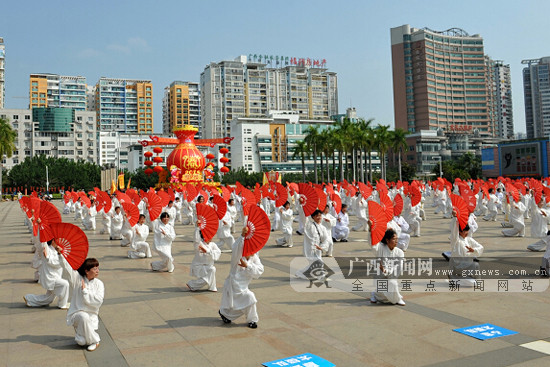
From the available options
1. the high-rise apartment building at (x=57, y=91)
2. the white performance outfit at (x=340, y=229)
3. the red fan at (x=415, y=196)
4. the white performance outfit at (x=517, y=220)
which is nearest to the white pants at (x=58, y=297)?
the white performance outfit at (x=340, y=229)

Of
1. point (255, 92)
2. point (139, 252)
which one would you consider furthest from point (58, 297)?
point (255, 92)

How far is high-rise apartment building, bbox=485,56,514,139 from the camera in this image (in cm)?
13900

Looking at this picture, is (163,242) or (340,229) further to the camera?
(340,229)

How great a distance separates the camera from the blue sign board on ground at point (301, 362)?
5023 mm

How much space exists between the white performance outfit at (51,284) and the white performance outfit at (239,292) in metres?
2.80

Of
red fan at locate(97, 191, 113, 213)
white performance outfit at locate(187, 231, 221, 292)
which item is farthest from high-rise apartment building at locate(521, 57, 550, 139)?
white performance outfit at locate(187, 231, 221, 292)

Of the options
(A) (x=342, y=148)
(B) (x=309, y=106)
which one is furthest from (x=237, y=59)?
(A) (x=342, y=148)

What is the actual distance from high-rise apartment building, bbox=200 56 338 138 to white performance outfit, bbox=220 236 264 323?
102741mm

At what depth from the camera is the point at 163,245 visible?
10461 mm

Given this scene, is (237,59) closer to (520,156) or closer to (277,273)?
(520,156)

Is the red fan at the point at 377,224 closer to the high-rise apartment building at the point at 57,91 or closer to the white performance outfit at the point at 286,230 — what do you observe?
the white performance outfit at the point at 286,230

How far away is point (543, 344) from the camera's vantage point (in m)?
5.45

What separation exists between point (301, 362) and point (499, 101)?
158m

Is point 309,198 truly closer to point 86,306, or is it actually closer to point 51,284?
point 51,284
